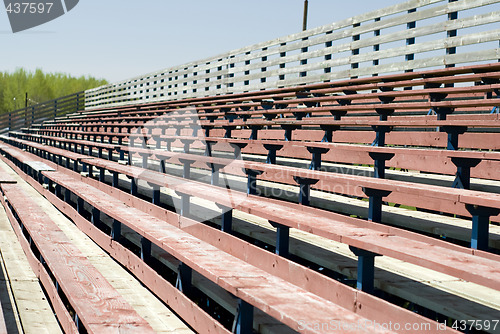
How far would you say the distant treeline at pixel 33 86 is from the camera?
3044 inches

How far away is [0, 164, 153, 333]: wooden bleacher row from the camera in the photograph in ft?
7.45

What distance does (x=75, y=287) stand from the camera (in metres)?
2.75

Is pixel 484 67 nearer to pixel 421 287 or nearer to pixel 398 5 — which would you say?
pixel 398 5

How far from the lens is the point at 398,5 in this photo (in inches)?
288

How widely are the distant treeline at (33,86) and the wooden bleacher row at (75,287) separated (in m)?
71.4

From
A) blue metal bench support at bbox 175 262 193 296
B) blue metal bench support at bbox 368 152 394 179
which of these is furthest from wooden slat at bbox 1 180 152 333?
blue metal bench support at bbox 368 152 394 179

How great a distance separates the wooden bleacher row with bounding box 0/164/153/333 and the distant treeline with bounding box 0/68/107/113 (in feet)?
234

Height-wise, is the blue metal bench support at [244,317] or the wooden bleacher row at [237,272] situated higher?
the wooden bleacher row at [237,272]

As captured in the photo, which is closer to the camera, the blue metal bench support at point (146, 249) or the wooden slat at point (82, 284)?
the wooden slat at point (82, 284)

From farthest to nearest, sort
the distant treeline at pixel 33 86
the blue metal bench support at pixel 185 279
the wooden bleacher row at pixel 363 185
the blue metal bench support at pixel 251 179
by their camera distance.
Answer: the distant treeline at pixel 33 86
the blue metal bench support at pixel 251 179
the blue metal bench support at pixel 185 279
the wooden bleacher row at pixel 363 185

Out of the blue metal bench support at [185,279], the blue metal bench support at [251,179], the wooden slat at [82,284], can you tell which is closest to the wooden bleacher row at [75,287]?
the wooden slat at [82,284]

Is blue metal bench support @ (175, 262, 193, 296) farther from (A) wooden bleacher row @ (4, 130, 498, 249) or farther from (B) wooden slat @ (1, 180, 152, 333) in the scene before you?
(A) wooden bleacher row @ (4, 130, 498, 249)

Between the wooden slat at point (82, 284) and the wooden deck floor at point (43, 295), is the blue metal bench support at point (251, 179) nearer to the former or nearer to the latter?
the wooden deck floor at point (43, 295)

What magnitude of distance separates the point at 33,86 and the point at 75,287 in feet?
278
